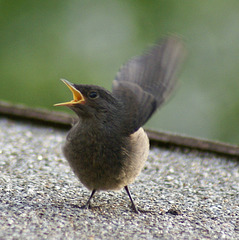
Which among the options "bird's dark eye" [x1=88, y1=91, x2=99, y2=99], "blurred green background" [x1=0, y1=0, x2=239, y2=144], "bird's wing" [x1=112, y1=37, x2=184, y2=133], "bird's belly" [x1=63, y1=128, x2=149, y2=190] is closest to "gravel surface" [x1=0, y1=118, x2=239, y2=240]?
"bird's belly" [x1=63, y1=128, x2=149, y2=190]

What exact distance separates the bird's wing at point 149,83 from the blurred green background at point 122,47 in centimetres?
687

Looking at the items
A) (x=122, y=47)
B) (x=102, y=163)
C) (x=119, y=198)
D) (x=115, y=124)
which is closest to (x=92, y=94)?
(x=115, y=124)

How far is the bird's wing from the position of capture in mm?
3873

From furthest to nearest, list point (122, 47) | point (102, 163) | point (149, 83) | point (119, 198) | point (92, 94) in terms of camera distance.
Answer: point (122, 47) → point (119, 198) → point (149, 83) → point (92, 94) → point (102, 163)

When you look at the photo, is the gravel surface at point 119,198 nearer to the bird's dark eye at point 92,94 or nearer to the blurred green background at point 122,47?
the bird's dark eye at point 92,94

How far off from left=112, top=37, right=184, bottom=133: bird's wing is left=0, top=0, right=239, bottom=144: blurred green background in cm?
687

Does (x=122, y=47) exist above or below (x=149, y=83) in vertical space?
below

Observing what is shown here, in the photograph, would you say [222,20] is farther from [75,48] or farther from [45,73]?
[45,73]

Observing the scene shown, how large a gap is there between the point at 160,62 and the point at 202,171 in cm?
162

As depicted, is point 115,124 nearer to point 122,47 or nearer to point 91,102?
point 91,102

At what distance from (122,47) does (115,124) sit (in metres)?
8.73

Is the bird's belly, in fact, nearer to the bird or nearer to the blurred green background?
the bird

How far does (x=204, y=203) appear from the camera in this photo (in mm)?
4188

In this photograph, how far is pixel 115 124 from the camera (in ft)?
12.5
